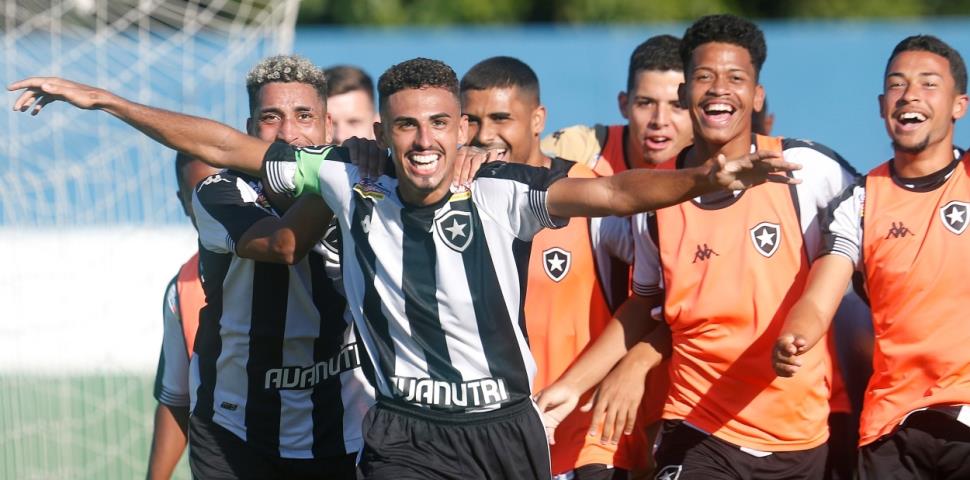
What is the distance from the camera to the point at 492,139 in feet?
19.4

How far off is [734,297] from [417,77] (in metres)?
1.57

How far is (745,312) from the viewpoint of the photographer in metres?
5.02

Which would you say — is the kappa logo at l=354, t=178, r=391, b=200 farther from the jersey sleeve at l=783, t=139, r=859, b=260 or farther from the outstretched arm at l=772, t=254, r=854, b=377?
the jersey sleeve at l=783, t=139, r=859, b=260

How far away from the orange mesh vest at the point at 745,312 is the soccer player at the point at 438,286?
851 mm

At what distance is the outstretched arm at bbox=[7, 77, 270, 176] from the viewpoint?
4527 mm

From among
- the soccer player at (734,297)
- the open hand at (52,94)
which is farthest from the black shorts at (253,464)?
the open hand at (52,94)

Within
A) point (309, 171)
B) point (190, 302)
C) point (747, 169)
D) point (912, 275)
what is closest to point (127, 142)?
point (190, 302)

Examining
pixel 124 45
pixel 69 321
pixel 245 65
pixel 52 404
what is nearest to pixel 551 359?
pixel 52 404

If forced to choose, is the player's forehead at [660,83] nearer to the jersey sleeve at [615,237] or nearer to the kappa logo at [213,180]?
the jersey sleeve at [615,237]

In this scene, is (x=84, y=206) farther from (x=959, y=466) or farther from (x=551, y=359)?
(x=959, y=466)

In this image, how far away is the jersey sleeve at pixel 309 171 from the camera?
4.62m

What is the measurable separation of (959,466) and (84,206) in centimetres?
756

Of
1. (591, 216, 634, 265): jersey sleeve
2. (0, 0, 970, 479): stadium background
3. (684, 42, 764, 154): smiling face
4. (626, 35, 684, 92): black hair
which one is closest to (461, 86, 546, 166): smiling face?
(591, 216, 634, 265): jersey sleeve

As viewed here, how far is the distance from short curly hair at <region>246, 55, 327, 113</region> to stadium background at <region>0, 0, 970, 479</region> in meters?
3.68
